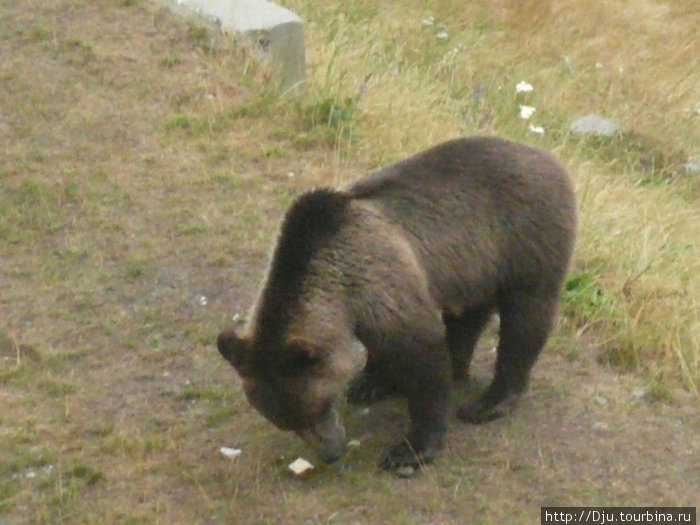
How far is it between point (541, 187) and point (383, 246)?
37.1 inches

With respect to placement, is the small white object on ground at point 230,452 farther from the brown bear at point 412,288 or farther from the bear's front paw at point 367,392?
the bear's front paw at point 367,392

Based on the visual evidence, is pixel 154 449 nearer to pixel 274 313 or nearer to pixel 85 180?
pixel 274 313

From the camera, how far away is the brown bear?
16.3 feet

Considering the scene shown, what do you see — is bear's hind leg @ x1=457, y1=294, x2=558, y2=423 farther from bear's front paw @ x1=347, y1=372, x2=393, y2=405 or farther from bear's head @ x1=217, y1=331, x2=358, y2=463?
bear's head @ x1=217, y1=331, x2=358, y2=463

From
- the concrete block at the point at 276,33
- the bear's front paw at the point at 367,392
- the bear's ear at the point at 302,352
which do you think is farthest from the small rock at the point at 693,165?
the bear's ear at the point at 302,352

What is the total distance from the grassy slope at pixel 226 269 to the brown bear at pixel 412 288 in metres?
0.32

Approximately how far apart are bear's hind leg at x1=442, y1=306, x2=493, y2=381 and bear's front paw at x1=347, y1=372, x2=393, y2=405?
1.39 feet

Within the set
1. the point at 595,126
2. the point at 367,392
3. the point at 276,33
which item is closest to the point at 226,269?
the point at 367,392

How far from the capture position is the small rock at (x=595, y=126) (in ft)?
37.8

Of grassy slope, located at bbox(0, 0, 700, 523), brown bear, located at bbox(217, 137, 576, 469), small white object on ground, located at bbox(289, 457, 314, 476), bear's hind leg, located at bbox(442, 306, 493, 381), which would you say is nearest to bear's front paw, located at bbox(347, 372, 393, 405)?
brown bear, located at bbox(217, 137, 576, 469)

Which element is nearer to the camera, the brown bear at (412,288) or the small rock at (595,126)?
the brown bear at (412,288)

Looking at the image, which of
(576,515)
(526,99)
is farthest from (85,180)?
(526,99)

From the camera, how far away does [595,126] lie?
38.3ft

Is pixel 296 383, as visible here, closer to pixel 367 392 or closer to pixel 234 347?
pixel 234 347
